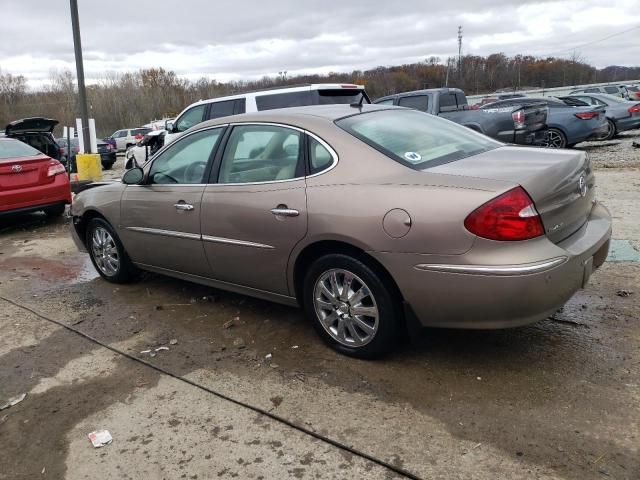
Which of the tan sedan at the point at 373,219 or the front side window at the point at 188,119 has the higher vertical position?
the front side window at the point at 188,119

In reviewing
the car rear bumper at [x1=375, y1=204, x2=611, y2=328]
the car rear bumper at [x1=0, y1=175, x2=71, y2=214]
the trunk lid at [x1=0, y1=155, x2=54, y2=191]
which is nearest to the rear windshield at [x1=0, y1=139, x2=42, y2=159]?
the trunk lid at [x1=0, y1=155, x2=54, y2=191]

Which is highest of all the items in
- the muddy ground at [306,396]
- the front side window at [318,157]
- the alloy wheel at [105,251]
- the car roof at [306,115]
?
the car roof at [306,115]

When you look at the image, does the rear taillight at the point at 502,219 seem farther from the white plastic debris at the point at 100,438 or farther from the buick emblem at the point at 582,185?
the white plastic debris at the point at 100,438

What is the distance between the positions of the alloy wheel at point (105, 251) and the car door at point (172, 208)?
38cm

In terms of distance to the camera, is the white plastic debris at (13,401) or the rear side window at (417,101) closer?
the white plastic debris at (13,401)

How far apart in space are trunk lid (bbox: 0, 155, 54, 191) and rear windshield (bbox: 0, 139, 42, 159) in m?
0.18

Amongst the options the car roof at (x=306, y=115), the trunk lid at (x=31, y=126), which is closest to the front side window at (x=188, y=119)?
the trunk lid at (x=31, y=126)

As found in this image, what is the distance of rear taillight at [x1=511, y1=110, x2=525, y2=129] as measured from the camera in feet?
37.7

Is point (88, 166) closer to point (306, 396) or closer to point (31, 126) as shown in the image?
point (31, 126)

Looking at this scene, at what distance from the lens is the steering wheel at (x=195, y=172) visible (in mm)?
4238

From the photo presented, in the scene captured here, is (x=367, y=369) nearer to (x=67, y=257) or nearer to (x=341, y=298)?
(x=341, y=298)

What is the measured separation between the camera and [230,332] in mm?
4090

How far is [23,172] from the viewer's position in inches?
318

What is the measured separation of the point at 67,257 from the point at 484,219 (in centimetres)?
561
